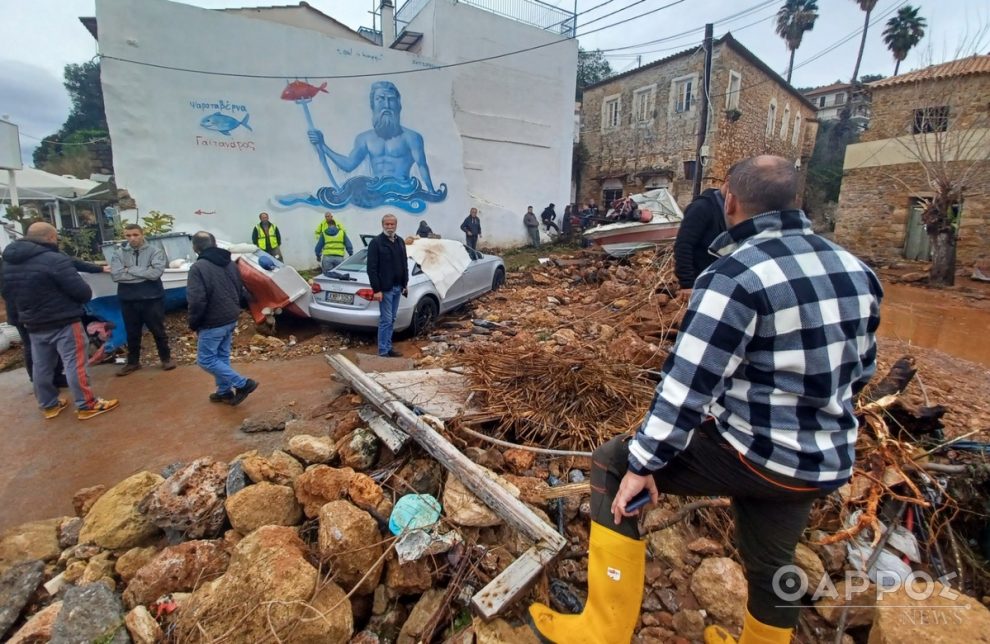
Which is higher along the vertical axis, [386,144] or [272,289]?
[386,144]

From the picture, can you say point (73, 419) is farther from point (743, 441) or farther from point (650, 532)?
point (743, 441)

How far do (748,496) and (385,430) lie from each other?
2377mm

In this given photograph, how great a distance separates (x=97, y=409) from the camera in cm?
445

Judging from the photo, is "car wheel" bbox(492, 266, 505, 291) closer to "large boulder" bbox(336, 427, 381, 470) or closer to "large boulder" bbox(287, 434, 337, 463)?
"large boulder" bbox(336, 427, 381, 470)

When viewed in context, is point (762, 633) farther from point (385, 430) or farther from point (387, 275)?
point (387, 275)

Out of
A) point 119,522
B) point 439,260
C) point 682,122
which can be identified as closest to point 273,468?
point 119,522

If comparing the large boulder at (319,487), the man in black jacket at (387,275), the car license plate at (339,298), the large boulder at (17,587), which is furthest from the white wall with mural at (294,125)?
the large boulder at (319,487)

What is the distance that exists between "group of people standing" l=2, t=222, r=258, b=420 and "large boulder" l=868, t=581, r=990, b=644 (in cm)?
503

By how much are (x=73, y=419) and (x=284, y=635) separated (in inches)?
155

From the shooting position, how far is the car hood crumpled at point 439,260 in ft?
23.3

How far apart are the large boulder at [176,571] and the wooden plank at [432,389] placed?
150 cm

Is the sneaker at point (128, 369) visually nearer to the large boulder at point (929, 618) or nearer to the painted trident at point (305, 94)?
the large boulder at point (929, 618)

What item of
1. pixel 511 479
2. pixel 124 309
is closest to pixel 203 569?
pixel 511 479

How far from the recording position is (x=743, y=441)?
57.5 inches
